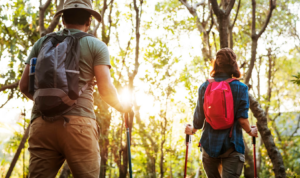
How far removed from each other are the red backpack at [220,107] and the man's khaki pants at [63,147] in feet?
3.96

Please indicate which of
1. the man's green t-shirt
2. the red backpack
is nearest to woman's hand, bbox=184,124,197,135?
the red backpack

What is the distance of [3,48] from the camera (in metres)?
5.99

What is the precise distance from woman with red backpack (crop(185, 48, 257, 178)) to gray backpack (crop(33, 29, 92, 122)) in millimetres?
1306

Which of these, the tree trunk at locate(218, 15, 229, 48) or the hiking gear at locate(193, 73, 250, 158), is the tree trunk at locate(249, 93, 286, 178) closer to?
the tree trunk at locate(218, 15, 229, 48)

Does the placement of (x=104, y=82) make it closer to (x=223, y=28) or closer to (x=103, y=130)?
(x=223, y=28)

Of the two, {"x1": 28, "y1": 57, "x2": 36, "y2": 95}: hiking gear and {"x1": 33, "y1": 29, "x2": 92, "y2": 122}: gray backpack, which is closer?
{"x1": 33, "y1": 29, "x2": 92, "y2": 122}: gray backpack

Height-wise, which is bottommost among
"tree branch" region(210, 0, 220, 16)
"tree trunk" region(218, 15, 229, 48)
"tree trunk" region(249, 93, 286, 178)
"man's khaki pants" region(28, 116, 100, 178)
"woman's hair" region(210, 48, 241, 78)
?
"tree trunk" region(249, 93, 286, 178)

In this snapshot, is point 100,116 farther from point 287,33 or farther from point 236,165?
point 287,33

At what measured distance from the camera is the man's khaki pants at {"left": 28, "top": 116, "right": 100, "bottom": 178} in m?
1.82

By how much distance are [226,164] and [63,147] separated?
1494mm

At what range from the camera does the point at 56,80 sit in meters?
1.76

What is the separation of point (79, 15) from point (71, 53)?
1.29 feet

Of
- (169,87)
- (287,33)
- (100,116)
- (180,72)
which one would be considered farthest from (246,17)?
(100,116)

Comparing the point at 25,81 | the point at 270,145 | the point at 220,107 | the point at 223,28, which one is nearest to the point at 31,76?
the point at 25,81
